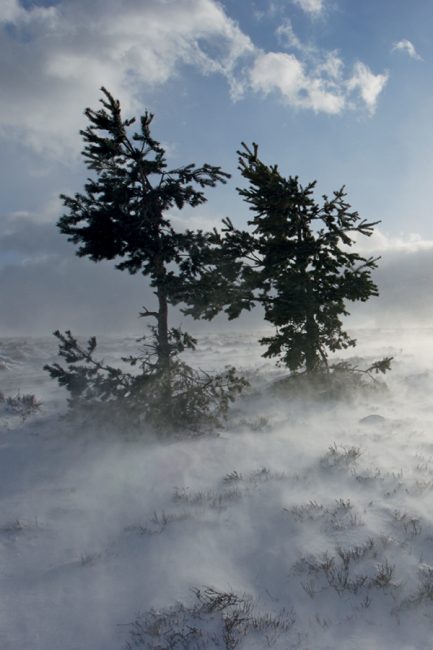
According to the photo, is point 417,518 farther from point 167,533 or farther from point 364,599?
point 167,533

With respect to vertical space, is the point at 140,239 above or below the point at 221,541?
above

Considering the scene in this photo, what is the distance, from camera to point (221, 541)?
5.67 m

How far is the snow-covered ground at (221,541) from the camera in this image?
4.16 metres

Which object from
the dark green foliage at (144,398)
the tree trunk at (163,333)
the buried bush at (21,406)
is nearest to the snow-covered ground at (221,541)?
the dark green foliage at (144,398)

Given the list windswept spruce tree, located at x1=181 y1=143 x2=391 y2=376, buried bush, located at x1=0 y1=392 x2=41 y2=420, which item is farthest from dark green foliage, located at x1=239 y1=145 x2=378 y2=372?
buried bush, located at x1=0 y1=392 x2=41 y2=420

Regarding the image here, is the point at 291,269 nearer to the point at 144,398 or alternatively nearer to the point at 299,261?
the point at 299,261

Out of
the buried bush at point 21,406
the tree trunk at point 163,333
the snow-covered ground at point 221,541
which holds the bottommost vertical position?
the snow-covered ground at point 221,541

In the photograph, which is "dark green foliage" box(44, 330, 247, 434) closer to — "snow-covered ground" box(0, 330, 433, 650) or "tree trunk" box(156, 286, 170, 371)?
"tree trunk" box(156, 286, 170, 371)

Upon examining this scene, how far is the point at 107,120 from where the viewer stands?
33.2 ft

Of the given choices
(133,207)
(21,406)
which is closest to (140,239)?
(133,207)

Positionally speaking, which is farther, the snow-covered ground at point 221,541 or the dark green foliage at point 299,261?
the dark green foliage at point 299,261

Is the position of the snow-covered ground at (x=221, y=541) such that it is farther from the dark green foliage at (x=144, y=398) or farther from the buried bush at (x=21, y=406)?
the buried bush at (x=21, y=406)

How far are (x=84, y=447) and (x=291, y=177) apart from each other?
10.1 metres

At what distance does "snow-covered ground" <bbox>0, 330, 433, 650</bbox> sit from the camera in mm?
4164
